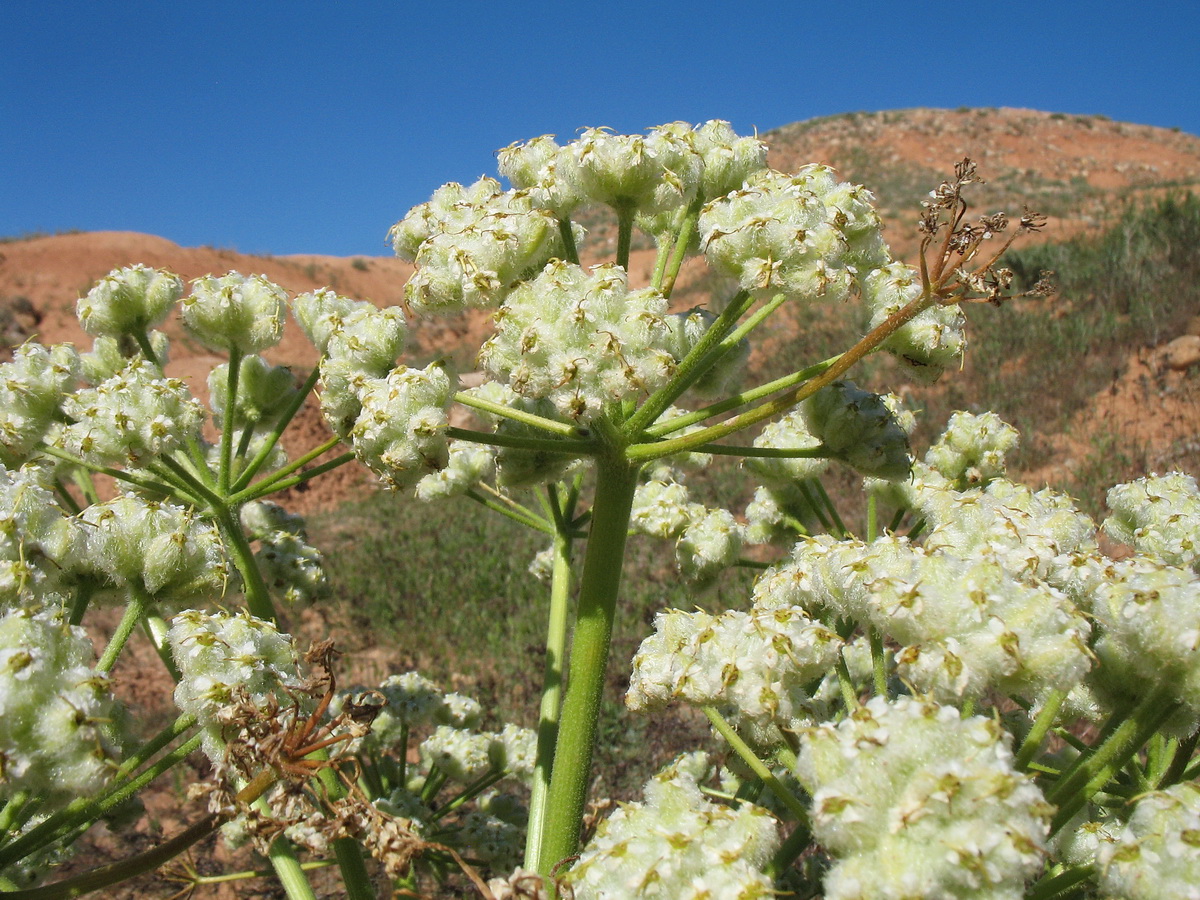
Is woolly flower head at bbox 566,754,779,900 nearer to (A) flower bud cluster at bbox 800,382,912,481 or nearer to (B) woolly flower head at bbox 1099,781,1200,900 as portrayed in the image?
(B) woolly flower head at bbox 1099,781,1200,900

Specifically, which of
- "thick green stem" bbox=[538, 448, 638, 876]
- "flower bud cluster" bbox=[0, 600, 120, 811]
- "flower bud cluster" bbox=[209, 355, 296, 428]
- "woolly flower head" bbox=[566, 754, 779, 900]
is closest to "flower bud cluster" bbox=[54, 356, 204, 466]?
"flower bud cluster" bbox=[209, 355, 296, 428]

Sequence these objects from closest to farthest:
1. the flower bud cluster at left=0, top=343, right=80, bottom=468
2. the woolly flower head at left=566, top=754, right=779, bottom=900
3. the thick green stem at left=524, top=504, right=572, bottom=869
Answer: the woolly flower head at left=566, top=754, right=779, bottom=900 → the thick green stem at left=524, top=504, right=572, bottom=869 → the flower bud cluster at left=0, top=343, right=80, bottom=468

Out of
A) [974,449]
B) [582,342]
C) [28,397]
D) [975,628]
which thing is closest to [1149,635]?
[975,628]

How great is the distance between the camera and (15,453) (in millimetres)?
3383

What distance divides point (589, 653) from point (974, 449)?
88.7 inches

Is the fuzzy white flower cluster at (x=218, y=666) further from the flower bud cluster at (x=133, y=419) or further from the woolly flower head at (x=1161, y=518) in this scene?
the woolly flower head at (x=1161, y=518)

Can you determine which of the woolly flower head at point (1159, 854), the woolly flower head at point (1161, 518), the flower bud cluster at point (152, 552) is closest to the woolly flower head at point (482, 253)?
the flower bud cluster at point (152, 552)

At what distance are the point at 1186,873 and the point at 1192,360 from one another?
14.1 metres

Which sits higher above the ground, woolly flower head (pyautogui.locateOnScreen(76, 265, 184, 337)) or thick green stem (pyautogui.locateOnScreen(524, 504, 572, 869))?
woolly flower head (pyautogui.locateOnScreen(76, 265, 184, 337))

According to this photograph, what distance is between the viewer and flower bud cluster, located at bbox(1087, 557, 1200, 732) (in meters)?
1.60

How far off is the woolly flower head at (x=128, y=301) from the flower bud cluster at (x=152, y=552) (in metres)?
1.69

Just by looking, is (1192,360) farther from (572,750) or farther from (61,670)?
(61,670)

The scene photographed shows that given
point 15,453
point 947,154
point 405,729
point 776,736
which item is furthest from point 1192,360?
point 947,154

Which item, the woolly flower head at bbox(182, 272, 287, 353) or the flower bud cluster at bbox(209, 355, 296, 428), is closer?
the woolly flower head at bbox(182, 272, 287, 353)
